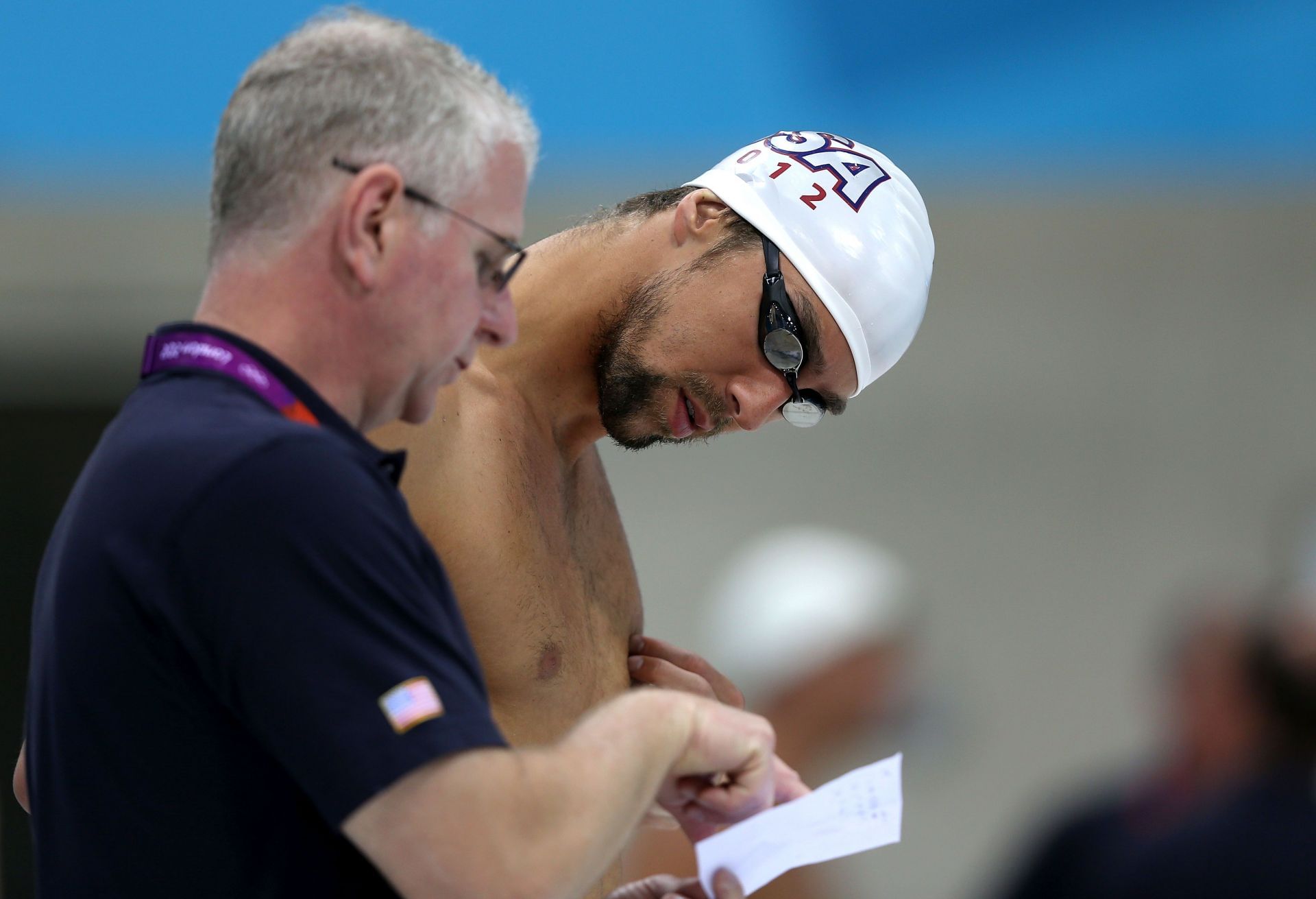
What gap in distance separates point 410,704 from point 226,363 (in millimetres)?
442

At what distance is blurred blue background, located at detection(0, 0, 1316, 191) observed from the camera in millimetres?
4781

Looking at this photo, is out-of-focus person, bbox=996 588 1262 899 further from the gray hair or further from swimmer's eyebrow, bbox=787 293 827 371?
the gray hair

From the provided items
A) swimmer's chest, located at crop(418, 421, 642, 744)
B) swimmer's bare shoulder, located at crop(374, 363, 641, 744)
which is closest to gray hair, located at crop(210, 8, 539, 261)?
swimmer's bare shoulder, located at crop(374, 363, 641, 744)

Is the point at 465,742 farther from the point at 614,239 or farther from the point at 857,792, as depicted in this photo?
the point at 614,239

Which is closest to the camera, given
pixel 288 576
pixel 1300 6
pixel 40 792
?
pixel 288 576

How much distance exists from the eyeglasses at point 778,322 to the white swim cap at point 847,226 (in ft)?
0.13

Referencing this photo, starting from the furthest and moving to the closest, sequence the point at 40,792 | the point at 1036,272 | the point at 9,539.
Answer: the point at 1036,272, the point at 9,539, the point at 40,792

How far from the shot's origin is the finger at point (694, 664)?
8.99 feet

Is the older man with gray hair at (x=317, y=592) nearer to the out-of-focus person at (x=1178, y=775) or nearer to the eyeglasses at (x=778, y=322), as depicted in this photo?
the eyeglasses at (x=778, y=322)

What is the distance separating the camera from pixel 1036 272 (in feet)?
19.8

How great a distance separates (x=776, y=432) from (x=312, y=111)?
4728 mm

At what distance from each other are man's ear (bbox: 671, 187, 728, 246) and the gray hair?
117cm

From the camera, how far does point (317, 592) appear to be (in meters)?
1.30

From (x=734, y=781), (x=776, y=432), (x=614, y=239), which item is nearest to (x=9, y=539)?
(x=776, y=432)
